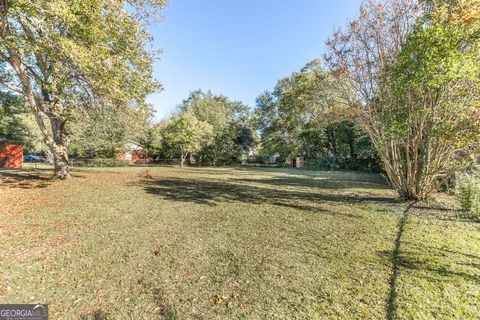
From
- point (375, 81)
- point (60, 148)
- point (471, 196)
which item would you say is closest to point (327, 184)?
point (375, 81)

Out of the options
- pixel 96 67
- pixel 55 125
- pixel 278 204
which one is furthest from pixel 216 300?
pixel 55 125

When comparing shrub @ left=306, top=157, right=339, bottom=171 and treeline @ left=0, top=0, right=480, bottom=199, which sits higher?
treeline @ left=0, top=0, right=480, bottom=199

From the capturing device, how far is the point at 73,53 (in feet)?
23.5

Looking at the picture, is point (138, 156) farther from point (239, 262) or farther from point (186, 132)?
point (239, 262)

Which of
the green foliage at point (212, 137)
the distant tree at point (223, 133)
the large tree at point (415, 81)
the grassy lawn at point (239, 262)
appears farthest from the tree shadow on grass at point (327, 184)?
the distant tree at point (223, 133)

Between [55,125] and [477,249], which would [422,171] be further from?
[55,125]

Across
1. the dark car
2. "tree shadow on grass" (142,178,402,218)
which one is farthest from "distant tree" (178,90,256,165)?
"tree shadow on grass" (142,178,402,218)

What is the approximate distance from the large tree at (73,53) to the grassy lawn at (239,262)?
4.54m

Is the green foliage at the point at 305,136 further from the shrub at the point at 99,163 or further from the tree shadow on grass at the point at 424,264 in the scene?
the shrub at the point at 99,163

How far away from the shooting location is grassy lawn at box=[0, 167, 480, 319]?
2.86m

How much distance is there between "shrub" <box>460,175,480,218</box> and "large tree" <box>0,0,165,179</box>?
11.8m

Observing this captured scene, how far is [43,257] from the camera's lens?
4094 millimetres

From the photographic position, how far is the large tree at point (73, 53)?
7.09m

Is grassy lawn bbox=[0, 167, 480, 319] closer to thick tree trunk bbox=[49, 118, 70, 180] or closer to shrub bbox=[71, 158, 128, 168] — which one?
thick tree trunk bbox=[49, 118, 70, 180]
